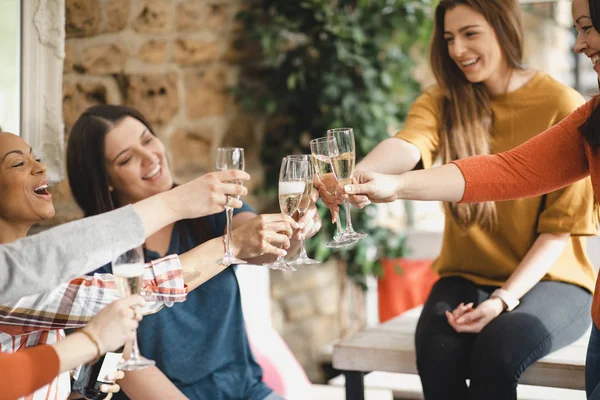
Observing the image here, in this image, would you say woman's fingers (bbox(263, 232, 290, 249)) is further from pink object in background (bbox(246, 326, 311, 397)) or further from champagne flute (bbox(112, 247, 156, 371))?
pink object in background (bbox(246, 326, 311, 397))

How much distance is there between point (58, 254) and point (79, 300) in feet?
1.08

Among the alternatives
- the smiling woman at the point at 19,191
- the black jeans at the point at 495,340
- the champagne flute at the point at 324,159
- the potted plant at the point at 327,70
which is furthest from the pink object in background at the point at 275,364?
the smiling woman at the point at 19,191

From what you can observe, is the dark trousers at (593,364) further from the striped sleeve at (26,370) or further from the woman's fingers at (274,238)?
the striped sleeve at (26,370)

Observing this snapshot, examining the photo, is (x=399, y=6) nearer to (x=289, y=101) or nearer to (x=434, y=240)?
(x=289, y=101)

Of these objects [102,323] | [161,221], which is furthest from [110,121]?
[102,323]

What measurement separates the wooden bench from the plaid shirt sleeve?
756mm

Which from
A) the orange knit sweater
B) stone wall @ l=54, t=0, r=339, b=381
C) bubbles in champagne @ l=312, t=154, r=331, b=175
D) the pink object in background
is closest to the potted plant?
stone wall @ l=54, t=0, r=339, b=381

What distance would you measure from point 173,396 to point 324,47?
82.3 inches

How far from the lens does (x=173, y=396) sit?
5.80 feet

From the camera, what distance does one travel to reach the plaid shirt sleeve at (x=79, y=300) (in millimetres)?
1438

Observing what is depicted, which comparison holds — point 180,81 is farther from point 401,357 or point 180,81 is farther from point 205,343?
point 401,357

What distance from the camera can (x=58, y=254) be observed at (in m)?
1.21

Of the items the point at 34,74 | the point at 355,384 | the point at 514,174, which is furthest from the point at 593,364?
the point at 34,74

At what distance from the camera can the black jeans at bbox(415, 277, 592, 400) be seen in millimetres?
1798
